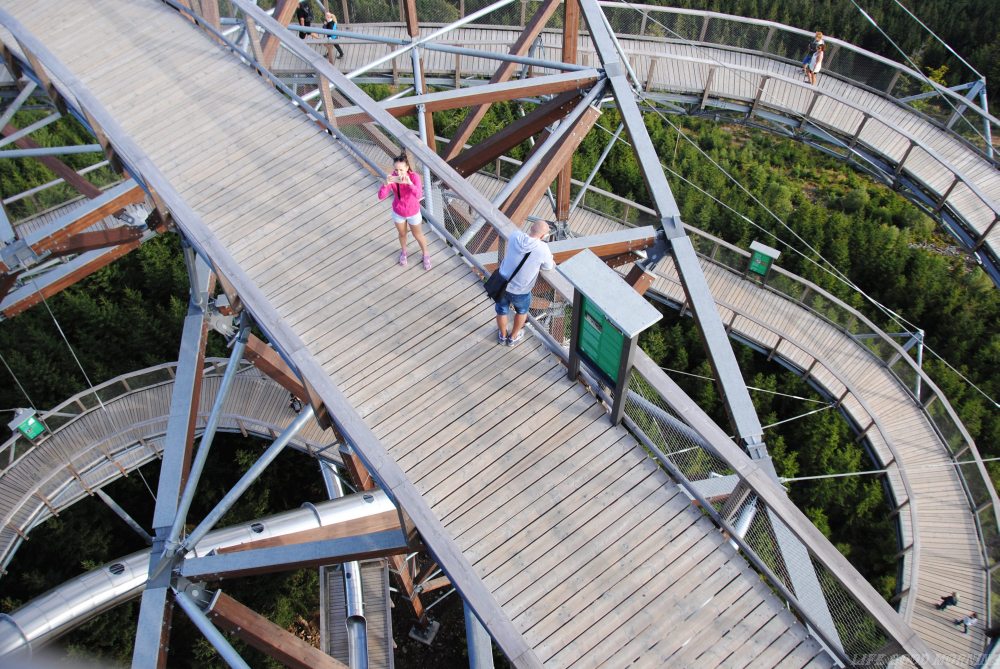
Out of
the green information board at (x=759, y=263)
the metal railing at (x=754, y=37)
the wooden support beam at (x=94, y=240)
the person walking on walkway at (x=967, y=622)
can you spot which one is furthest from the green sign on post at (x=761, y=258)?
the wooden support beam at (x=94, y=240)

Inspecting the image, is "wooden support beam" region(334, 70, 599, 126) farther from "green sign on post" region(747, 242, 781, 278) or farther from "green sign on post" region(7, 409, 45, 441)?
"green sign on post" region(7, 409, 45, 441)

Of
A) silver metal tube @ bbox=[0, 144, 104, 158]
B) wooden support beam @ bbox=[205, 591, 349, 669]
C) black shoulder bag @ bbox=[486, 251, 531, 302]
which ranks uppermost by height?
silver metal tube @ bbox=[0, 144, 104, 158]

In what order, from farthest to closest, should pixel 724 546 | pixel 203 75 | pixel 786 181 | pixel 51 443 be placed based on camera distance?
1. pixel 786 181
2. pixel 51 443
3. pixel 203 75
4. pixel 724 546

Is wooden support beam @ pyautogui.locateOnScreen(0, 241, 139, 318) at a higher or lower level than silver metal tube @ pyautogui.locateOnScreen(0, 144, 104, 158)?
lower

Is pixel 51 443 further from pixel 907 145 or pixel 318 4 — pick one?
pixel 907 145

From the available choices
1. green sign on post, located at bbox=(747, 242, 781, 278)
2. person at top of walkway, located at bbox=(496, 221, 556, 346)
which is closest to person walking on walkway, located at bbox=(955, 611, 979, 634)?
green sign on post, located at bbox=(747, 242, 781, 278)

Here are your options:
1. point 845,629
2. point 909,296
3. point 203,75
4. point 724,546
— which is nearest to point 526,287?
point 724,546
